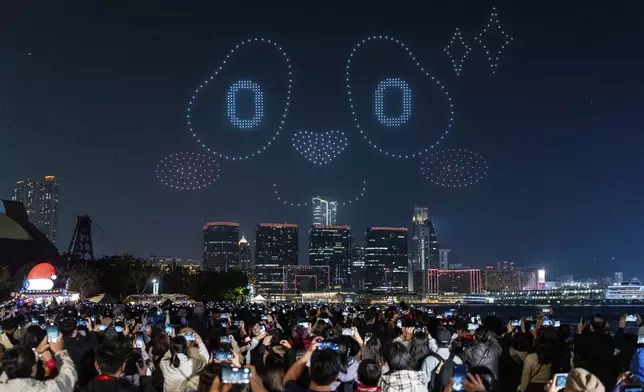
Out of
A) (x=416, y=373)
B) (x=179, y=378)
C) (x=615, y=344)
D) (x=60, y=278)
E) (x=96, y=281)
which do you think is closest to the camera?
(x=416, y=373)

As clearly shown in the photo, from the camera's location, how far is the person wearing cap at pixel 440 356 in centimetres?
1019

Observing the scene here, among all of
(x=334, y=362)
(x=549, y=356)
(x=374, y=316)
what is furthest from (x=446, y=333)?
(x=374, y=316)

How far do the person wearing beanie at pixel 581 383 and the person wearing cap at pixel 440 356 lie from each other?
3.80 m

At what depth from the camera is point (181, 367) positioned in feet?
30.5

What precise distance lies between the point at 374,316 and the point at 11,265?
12120 centimetres

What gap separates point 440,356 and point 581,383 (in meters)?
4.59

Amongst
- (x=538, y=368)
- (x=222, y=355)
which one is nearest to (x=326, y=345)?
(x=222, y=355)

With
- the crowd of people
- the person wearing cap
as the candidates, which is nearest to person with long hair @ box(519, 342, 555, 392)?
the crowd of people

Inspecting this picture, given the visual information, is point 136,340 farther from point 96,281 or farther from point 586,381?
point 96,281

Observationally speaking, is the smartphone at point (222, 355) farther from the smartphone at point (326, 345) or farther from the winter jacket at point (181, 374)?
the winter jacket at point (181, 374)

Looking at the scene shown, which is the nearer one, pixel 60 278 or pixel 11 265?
pixel 60 278

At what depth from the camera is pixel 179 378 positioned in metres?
9.27

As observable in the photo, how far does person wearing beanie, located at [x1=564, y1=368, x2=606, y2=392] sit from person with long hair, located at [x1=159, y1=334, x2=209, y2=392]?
4.63 meters

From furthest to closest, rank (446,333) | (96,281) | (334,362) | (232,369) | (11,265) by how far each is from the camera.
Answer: (11,265) < (96,281) < (446,333) < (334,362) < (232,369)
